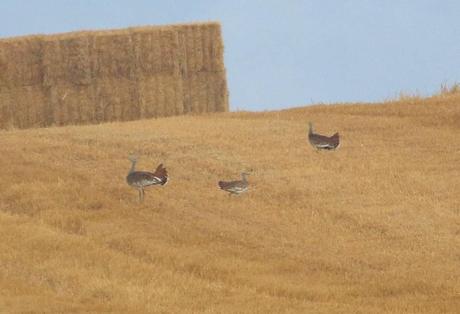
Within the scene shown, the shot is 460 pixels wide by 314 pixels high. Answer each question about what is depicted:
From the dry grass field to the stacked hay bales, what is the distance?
20.4ft

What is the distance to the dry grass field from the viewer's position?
18094mm

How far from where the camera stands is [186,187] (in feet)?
84.0

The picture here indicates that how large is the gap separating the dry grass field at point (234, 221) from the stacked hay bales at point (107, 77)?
622 cm

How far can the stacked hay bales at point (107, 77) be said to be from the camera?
4031cm

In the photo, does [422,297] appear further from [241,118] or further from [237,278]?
[241,118]

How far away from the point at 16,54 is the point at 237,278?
2261 centimetres

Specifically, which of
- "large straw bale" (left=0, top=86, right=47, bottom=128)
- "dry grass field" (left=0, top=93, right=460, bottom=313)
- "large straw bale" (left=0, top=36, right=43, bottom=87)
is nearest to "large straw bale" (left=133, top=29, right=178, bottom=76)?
"large straw bale" (left=0, top=36, right=43, bottom=87)

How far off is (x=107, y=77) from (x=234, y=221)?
18.3m

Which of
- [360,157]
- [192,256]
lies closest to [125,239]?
[192,256]

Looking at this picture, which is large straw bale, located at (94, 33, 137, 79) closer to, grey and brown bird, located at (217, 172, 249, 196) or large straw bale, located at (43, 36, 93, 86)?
large straw bale, located at (43, 36, 93, 86)

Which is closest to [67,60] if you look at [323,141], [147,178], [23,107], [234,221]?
[23,107]

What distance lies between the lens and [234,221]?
2320 cm

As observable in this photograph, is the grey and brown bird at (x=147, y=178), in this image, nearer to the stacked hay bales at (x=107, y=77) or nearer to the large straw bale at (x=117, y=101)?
the stacked hay bales at (x=107, y=77)

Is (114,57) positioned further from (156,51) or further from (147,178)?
(147,178)
